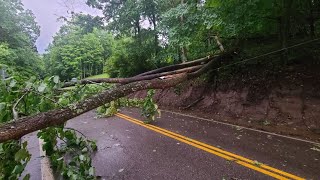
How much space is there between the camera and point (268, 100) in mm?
7625

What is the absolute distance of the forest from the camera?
10.8 ft

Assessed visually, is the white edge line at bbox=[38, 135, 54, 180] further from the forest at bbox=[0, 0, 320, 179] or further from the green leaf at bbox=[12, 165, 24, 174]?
the green leaf at bbox=[12, 165, 24, 174]

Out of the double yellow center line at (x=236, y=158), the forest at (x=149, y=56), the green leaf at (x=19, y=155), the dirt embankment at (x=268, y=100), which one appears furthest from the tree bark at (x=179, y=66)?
the green leaf at (x=19, y=155)

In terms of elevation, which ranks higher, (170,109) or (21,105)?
(21,105)

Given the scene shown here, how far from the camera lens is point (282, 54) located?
826 centimetres

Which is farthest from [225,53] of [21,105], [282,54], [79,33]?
[79,33]

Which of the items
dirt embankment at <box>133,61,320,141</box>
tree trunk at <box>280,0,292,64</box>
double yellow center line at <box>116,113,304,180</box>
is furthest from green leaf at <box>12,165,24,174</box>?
tree trunk at <box>280,0,292,64</box>

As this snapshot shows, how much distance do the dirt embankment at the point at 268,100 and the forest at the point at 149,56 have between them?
50 centimetres

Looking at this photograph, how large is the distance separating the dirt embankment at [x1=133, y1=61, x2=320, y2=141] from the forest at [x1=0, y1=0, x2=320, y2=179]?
0.50 m

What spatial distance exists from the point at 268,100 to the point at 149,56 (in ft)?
35.2

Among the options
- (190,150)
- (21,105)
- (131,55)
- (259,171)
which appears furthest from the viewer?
(131,55)

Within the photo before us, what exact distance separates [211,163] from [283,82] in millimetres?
4690

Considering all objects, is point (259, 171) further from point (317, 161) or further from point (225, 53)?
point (225, 53)

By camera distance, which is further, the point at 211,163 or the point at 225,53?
the point at 225,53
